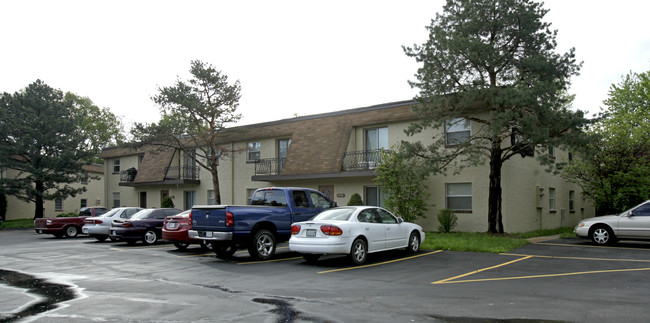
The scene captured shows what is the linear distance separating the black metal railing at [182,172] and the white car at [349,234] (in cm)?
2098

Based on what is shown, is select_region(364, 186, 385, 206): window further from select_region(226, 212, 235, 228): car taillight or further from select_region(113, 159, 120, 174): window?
select_region(113, 159, 120, 174): window

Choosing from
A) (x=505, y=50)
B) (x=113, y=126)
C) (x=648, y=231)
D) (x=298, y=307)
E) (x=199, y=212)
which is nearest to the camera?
(x=298, y=307)

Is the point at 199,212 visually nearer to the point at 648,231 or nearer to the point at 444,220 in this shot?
the point at 444,220

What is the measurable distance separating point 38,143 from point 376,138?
27225 mm

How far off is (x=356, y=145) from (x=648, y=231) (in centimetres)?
1302

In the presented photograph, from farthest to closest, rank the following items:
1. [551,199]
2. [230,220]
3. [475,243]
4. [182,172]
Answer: [182,172] → [551,199] → [475,243] → [230,220]

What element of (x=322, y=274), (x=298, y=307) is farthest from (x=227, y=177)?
(x=298, y=307)

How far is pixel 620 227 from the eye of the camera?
15.9m

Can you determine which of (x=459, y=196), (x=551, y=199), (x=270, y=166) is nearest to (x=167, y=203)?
(x=270, y=166)

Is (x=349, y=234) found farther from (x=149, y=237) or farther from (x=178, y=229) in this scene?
(x=149, y=237)

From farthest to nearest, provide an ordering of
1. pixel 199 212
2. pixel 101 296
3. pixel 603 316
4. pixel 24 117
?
pixel 24 117 < pixel 199 212 < pixel 101 296 < pixel 603 316

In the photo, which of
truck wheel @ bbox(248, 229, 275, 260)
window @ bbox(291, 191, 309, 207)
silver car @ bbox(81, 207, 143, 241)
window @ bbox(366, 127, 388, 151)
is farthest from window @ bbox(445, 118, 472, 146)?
silver car @ bbox(81, 207, 143, 241)

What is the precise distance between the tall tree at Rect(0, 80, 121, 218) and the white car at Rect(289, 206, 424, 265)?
3074cm

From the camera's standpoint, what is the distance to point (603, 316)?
6531 mm
